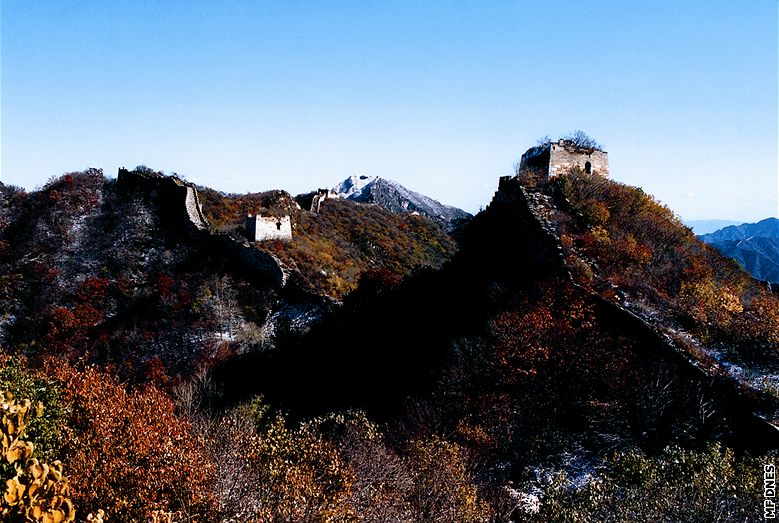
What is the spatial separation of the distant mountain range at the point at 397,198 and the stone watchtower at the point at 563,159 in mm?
51066

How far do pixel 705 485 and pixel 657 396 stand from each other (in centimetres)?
516

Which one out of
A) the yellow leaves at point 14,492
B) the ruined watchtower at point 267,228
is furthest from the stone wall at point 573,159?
the yellow leaves at point 14,492

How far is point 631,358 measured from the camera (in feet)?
52.6

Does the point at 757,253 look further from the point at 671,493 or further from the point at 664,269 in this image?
the point at 671,493

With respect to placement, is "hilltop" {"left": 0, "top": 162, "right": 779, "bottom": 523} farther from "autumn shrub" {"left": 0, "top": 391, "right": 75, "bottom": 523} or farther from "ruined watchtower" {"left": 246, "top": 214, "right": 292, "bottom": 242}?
"autumn shrub" {"left": 0, "top": 391, "right": 75, "bottom": 523}

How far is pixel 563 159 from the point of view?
998 inches

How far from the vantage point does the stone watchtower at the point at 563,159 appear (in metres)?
25.1

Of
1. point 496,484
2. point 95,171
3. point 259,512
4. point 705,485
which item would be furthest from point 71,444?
point 95,171

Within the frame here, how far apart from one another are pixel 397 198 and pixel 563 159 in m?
60.4

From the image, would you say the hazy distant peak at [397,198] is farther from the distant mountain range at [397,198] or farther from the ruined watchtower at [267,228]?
the ruined watchtower at [267,228]

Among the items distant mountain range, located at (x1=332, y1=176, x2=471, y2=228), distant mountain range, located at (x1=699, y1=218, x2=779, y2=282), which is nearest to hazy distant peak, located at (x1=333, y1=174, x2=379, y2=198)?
distant mountain range, located at (x1=332, y1=176, x2=471, y2=228)

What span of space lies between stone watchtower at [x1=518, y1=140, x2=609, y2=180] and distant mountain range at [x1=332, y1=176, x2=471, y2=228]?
5107 centimetres

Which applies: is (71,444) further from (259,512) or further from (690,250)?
(690,250)

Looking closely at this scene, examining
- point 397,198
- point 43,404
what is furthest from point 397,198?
point 43,404
